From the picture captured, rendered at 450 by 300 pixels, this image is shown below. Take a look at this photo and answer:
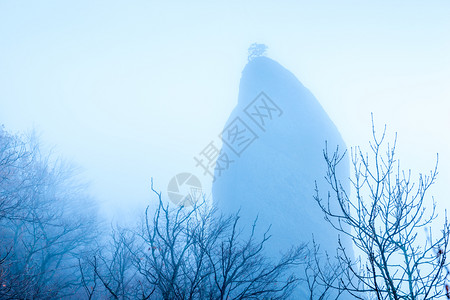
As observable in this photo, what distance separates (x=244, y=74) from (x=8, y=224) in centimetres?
2904

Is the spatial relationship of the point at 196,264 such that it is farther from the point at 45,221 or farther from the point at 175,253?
the point at 45,221

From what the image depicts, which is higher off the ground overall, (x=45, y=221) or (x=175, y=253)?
(x=45, y=221)

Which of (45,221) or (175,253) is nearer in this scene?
(175,253)

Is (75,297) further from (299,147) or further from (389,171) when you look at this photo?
(299,147)

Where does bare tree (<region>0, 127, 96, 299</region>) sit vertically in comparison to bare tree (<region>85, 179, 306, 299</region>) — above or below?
above

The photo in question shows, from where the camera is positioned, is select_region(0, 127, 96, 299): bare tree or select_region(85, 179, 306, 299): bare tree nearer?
select_region(85, 179, 306, 299): bare tree

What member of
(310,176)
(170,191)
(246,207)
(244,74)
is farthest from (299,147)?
(170,191)

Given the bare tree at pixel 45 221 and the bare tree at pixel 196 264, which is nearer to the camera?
the bare tree at pixel 196 264

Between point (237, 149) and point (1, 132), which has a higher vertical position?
point (1, 132)

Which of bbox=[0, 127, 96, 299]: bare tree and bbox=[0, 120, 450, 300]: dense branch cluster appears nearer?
bbox=[0, 120, 450, 300]: dense branch cluster

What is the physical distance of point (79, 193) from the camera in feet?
78.1

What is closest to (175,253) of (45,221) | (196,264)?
(196,264)

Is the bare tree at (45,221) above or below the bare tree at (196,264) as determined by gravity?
above

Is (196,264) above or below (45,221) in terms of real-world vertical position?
below
